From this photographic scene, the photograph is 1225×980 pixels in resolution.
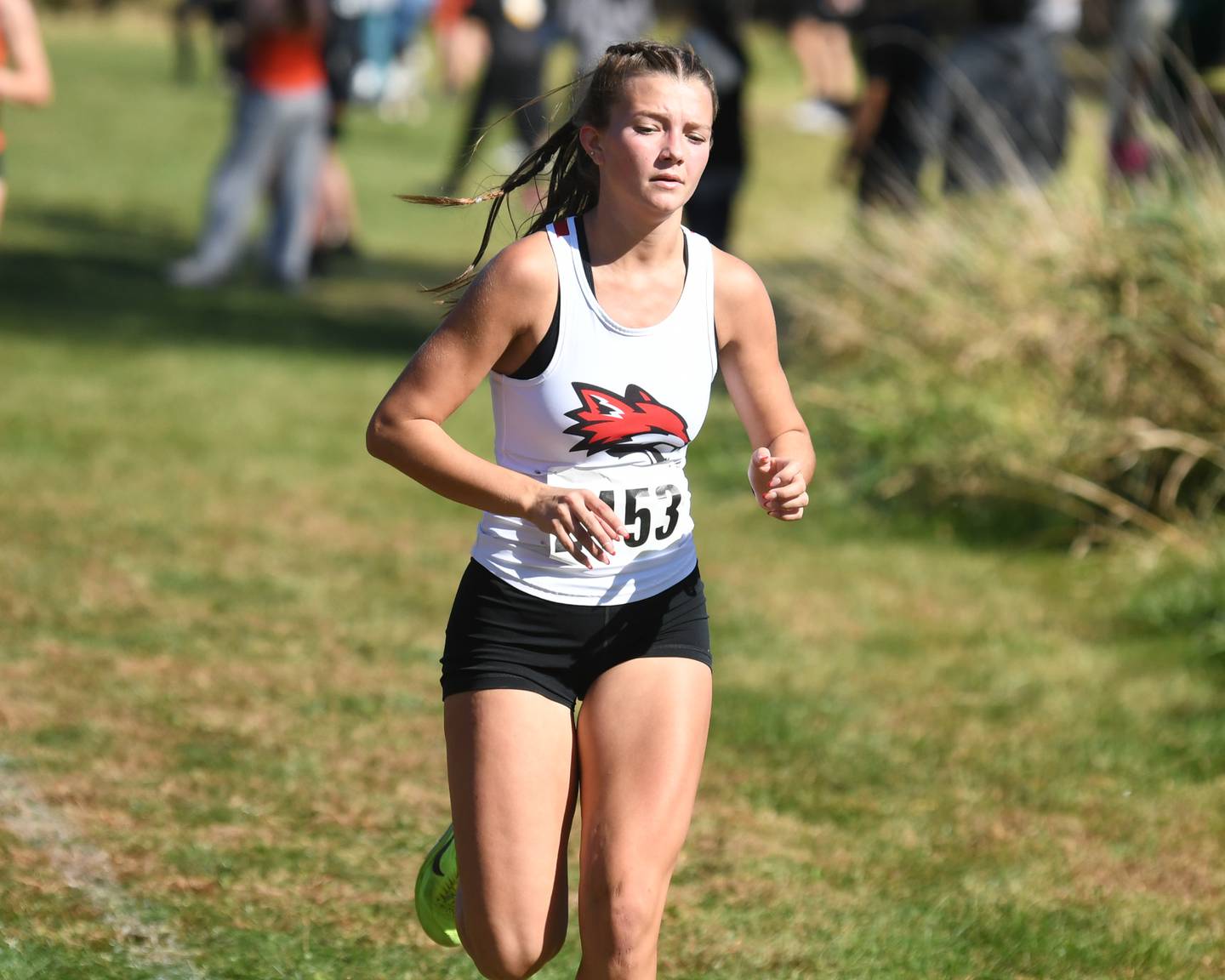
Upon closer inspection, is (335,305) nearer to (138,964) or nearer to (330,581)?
(330,581)

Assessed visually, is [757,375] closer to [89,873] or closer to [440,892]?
[440,892]

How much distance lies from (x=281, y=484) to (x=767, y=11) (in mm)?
33766

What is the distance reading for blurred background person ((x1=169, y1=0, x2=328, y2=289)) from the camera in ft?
39.3

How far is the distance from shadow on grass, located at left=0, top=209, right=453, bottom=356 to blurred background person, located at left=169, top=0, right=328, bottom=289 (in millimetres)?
480

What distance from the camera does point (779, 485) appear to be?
3.21 meters

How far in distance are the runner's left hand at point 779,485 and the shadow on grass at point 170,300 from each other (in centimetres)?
837

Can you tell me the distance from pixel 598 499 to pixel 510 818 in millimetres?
590

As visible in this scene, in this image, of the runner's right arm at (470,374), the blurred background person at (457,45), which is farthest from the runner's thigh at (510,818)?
the blurred background person at (457,45)

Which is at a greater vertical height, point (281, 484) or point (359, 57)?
point (359, 57)

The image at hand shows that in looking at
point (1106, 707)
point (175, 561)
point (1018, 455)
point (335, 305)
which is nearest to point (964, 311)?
point (1018, 455)

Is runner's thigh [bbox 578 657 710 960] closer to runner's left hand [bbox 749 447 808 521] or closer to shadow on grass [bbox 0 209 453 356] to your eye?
runner's left hand [bbox 749 447 808 521]

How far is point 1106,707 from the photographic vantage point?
19.6 ft

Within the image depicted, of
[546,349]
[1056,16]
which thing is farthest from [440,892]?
[1056,16]

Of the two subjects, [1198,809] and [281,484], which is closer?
Answer: [1198,809]
